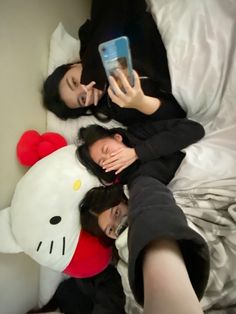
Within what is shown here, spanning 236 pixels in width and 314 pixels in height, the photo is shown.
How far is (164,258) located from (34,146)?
0.59m

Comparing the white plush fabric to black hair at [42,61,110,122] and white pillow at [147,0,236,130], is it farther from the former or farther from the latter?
black hair at [42,61,110,122]

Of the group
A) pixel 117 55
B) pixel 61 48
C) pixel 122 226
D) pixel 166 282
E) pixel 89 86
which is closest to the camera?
pixel 166 282

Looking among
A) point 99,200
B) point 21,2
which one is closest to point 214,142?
point 99,200

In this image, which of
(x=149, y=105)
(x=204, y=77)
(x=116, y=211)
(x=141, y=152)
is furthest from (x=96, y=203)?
(x=204, y=77)

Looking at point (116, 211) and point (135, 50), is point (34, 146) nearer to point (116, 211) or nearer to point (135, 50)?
point (116, 211)

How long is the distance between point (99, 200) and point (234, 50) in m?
0.52

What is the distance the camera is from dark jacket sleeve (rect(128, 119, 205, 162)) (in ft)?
2.99

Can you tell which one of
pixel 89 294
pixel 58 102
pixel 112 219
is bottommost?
pixel 89 294

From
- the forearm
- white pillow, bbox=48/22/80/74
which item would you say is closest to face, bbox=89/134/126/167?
white pillow, bbox=48/22/80/74

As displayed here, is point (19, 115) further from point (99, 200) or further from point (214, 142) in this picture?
point (214, 142)

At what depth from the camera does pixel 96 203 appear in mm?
931

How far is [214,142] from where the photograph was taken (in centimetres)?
90

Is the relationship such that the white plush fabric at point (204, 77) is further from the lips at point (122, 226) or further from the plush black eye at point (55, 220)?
the plush black eye at point (55, 220)

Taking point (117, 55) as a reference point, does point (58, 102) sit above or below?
below
